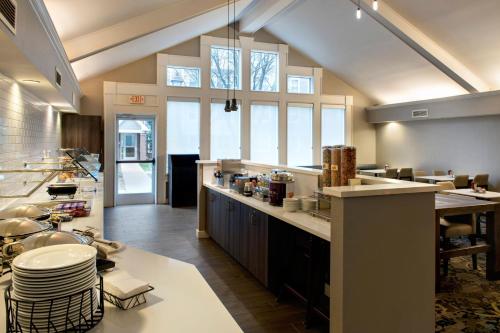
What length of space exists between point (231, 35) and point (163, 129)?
3.26 meters

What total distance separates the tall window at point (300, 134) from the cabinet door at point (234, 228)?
625 cm

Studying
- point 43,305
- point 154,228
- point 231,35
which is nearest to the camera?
point 43,305

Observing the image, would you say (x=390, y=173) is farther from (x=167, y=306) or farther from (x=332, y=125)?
(x=167, y=306)

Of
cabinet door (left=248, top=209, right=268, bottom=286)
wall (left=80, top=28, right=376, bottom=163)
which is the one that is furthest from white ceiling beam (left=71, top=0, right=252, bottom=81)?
cabinet door (left=248, top=209, right=268, bottom=286)

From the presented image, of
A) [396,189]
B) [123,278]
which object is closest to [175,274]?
[123,278]

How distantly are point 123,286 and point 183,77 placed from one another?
8.78 m

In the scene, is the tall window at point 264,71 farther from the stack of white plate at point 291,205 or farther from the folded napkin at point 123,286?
the folded napkin at point 123,286

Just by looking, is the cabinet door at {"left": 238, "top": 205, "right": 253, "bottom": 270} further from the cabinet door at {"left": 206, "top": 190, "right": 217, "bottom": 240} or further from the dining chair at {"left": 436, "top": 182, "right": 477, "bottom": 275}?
the dining chair at {"left": 436, "top": 182, "right": 477, "bottom": 275}

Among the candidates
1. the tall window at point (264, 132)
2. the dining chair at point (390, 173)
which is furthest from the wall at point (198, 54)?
the dining chair at point (390, 173)

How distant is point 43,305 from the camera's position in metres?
1.04

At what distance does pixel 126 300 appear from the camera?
1283mm

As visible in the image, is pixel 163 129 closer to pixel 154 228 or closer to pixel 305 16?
pixel 154 228

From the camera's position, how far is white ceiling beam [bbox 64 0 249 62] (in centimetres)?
541

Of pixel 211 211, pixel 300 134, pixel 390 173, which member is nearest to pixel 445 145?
pixel 390 173
